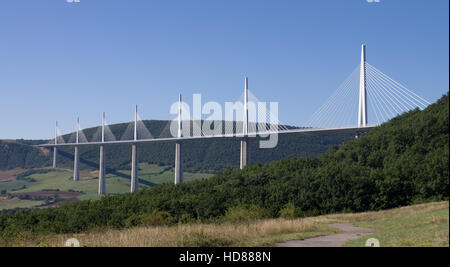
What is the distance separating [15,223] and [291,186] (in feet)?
64.6

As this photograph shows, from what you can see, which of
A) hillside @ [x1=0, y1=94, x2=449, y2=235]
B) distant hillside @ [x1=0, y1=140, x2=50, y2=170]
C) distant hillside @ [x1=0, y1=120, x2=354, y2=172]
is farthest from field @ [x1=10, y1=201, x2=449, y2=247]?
distant hillside @ [x1=0, y1=140, x2=50, y2=170]

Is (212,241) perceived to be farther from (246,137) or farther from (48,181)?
(48,181)

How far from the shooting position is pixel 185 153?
158 meters

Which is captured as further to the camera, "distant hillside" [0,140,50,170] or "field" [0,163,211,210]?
"distant hillside" [0,140,50,170]

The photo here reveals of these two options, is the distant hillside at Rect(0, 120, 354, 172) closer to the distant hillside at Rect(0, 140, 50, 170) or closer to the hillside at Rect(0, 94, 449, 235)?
the distant hillside at Rect(0, 140, 50, 170)

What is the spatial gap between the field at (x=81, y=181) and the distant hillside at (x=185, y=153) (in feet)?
26.4

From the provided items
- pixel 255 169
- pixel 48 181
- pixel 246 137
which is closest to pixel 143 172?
pixel 48 181

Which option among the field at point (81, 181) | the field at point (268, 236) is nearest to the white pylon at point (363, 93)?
the field at point (268, 236)

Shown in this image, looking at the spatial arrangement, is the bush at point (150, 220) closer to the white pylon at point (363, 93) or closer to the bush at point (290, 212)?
the bush at point (290, 212)

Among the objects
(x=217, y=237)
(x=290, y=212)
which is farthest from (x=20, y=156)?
(x=217, y=237)

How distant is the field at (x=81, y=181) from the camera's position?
12025cm

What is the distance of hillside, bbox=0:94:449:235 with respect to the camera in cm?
2694

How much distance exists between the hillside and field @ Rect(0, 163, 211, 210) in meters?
77.6

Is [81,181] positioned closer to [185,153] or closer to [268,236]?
[185,153]
